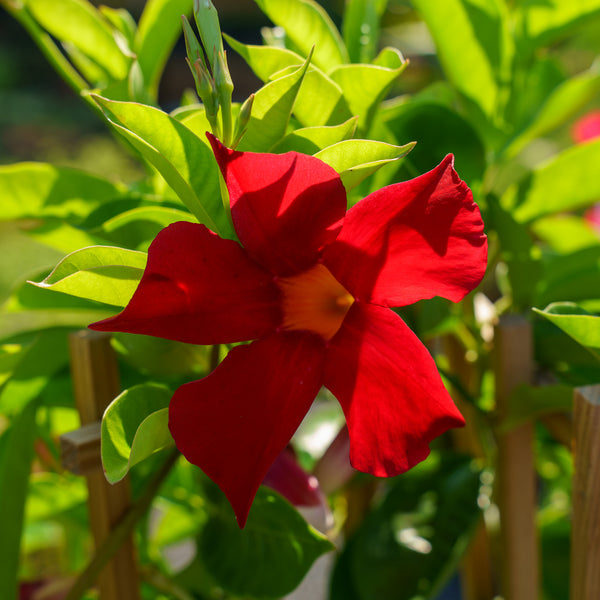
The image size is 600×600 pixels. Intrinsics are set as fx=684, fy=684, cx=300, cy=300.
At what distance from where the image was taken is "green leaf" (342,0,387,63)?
49 cm

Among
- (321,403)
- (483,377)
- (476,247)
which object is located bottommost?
(321,403)

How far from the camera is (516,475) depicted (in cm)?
53

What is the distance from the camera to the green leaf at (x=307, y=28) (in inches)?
16.9

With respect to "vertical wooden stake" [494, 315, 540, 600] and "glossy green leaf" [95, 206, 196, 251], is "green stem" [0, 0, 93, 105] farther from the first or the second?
"vertical wooden stake" [494, 315, 540, 600]

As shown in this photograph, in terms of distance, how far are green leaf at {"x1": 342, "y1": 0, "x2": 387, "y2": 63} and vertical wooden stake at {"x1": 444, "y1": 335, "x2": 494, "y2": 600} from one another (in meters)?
0.29

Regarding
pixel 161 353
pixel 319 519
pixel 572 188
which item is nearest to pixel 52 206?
pixel 161 353

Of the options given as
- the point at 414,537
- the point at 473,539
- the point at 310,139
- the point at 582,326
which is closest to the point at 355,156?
the point at 310,139

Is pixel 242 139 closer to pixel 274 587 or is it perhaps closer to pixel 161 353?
pixel 161 353

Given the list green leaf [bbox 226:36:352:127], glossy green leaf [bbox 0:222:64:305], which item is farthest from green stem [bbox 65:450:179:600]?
glossy green leaf [bbox 0:222:64:305]

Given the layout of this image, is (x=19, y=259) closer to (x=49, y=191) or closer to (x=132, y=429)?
(x=49, y=191)

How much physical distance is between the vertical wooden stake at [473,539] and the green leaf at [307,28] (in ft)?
1.02

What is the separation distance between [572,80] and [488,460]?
335 millimetres

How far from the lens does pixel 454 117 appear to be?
0.46 m

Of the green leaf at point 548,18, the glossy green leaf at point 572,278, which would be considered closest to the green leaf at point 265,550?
the glossy green leaf at point 572,278
